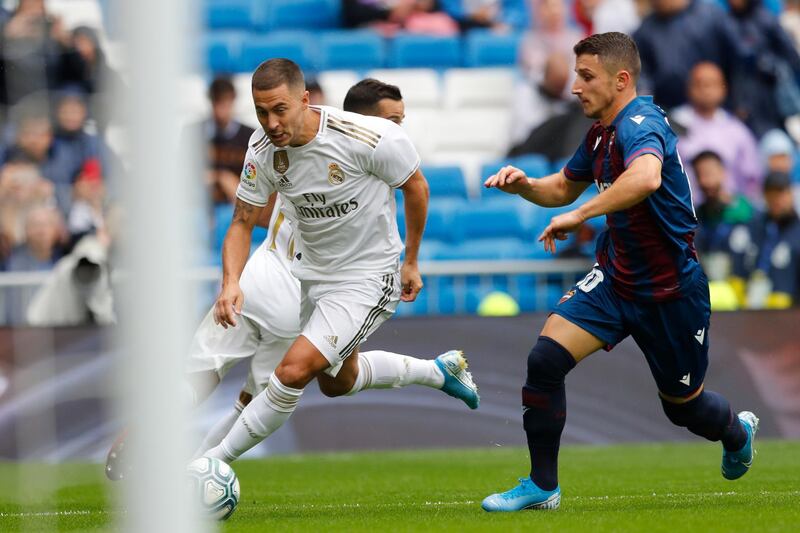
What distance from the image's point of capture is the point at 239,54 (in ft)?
49.0

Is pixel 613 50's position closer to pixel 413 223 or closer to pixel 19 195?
pixel 413 223

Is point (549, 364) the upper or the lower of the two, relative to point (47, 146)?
upper

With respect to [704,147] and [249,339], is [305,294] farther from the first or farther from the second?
[704,147]

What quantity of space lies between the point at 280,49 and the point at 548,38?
9.43ft

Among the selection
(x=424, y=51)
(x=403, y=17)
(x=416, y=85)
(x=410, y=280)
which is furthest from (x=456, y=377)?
(x=403, y=17)

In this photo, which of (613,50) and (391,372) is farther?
(391,372)

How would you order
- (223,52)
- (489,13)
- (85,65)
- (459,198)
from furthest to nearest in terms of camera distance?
1. (223,52)
2. (489,13)
3. (459,198)
4. (85,65)

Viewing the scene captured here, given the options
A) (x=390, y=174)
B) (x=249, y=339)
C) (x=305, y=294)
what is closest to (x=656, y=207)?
(x=390, y=174)

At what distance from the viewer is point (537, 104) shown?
13383 millimetres

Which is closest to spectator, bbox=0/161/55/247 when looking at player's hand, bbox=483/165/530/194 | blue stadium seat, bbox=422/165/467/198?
blue stadium seat, bbox=422/165/467/198

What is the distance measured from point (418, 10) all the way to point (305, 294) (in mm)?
8204

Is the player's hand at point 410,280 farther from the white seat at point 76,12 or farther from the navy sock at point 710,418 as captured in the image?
the white seat at point 76,12

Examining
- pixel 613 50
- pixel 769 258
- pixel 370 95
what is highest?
pixel 613 50

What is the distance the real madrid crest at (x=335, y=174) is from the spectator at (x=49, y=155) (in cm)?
528
